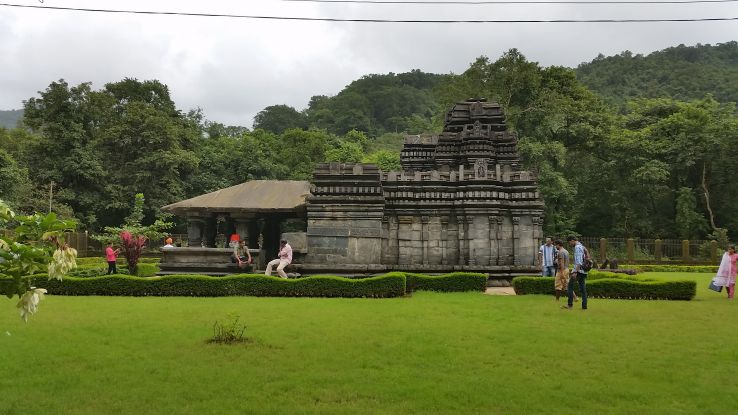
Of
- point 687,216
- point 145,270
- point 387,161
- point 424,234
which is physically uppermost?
point 387,161

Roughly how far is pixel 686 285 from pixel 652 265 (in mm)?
19153

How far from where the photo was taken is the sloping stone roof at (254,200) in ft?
60.5

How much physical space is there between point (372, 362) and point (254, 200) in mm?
12803

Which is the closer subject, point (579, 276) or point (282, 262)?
point (579, 276)

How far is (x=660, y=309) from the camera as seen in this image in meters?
12.0

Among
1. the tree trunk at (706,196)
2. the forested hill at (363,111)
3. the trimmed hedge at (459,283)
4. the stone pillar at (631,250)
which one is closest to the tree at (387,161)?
the stone pillar at (631,250)

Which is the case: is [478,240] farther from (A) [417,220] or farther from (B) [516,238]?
(A) [417,220]

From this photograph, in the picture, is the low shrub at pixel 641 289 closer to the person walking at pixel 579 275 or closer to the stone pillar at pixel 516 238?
the person walking at pixel 579 275

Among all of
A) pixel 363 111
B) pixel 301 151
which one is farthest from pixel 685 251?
pixel 363 111

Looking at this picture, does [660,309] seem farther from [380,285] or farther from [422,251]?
[422,251]

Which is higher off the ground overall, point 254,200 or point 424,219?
point 254,200

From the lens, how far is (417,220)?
18.0 metres

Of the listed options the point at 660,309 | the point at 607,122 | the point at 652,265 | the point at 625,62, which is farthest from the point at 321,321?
the point at 625,62

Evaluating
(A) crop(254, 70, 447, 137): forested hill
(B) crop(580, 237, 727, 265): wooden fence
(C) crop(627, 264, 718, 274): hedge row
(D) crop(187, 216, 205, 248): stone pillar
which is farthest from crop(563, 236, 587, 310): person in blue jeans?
(A) crop(254, 70, 447, 137): forested hill
